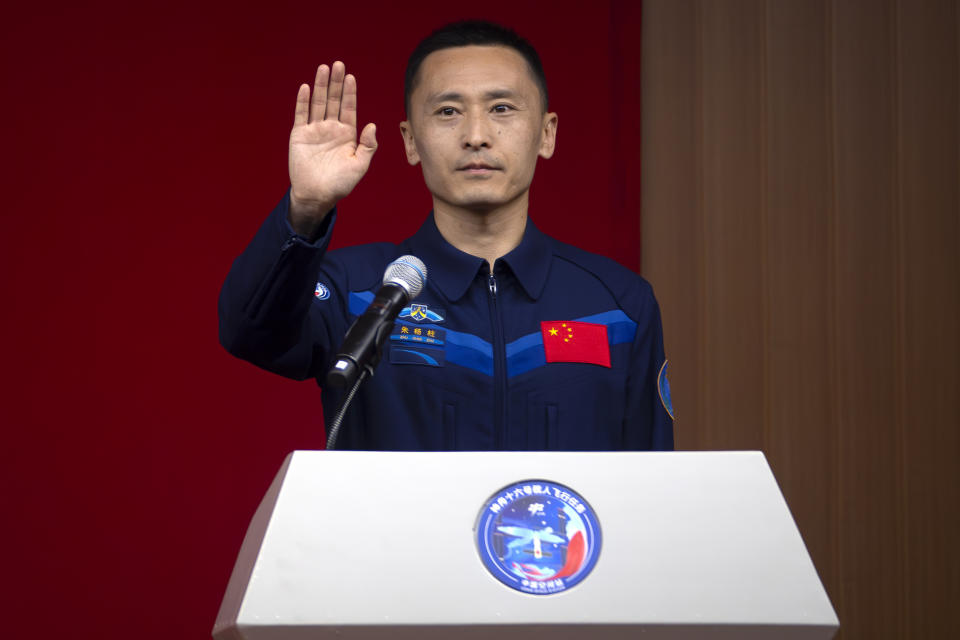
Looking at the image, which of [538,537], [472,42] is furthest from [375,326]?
[472,42]

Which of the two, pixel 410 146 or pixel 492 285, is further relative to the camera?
pixel 410 146

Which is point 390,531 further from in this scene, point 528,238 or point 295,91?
point 295,91

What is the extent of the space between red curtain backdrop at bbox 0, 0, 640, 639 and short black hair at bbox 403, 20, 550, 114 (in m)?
0.84

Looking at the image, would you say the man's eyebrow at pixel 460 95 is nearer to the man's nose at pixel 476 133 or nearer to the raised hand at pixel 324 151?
the man's nose at pixel 476 133

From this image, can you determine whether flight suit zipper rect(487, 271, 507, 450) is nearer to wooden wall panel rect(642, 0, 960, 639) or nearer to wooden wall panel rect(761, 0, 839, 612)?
wooden wall panel rect(642, 0, 960, 639)

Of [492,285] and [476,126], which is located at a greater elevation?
[476,126]

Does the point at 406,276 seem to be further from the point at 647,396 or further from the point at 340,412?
the point at 647,396

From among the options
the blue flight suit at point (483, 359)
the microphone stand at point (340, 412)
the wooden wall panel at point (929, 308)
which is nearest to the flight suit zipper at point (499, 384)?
the blue flight suit at point (483, 359)

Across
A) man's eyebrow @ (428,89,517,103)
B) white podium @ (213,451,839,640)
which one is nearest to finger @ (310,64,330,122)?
man's eyebrow @ (428,89,517,103)

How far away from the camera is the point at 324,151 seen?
1153 mm

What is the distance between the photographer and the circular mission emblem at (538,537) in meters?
0.74

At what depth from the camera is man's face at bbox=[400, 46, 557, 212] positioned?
4.49ft

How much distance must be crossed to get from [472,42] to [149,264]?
1091mm

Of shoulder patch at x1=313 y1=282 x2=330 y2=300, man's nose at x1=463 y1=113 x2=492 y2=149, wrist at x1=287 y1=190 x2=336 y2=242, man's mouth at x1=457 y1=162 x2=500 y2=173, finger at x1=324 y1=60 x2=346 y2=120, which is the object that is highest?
finger at x1=324 y1=60 x2=346 y2=120
